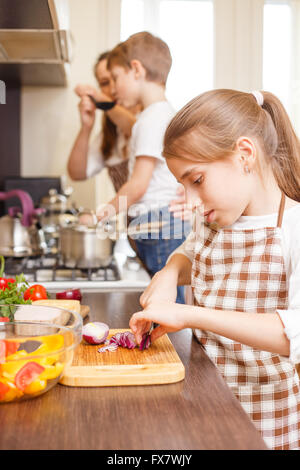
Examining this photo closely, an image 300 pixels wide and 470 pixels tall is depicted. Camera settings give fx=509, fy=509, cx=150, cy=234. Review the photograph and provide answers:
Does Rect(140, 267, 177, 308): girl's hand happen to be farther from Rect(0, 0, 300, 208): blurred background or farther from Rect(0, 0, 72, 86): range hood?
Rect(0, 0, 72, 86): range hood

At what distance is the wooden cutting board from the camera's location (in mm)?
612

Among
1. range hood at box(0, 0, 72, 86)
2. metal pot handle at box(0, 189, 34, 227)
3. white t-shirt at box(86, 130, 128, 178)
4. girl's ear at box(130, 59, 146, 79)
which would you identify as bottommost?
metal pot handle at box(0, 189, 34, 227)

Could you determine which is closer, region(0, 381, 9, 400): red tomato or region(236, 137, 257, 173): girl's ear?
region(0, 381, 9, 400): red tomato

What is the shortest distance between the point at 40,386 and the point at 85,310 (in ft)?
1.17

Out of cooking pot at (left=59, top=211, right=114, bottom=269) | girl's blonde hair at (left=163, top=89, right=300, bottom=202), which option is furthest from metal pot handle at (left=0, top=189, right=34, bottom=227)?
girl's blonde hair at (left=163, top=89, right=300, bottom=202)

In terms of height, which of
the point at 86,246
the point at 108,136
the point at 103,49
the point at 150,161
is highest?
the point at 103,49

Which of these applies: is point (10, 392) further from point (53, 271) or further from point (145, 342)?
point (53, 271)

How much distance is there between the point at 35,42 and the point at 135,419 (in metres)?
1.37

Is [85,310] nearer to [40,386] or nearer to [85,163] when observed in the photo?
[40,386]

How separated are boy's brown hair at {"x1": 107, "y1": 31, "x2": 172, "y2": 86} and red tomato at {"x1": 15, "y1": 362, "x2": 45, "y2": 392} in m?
0.96

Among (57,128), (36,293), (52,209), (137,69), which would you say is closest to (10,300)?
(36,293)

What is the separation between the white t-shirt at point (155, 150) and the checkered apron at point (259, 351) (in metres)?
Result: 0.52

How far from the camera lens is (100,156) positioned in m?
1.97

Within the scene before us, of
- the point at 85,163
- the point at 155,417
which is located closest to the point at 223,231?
the point at 155,417
